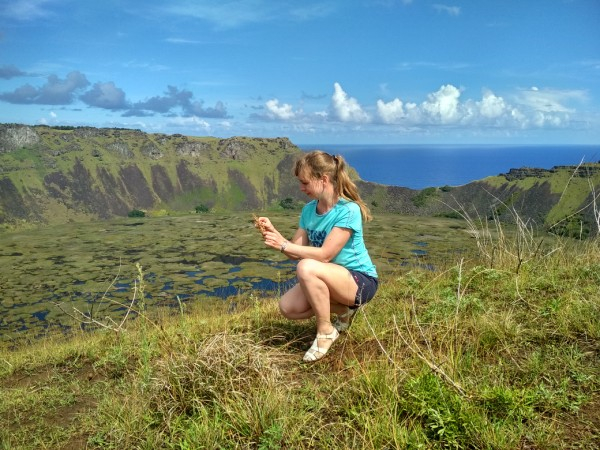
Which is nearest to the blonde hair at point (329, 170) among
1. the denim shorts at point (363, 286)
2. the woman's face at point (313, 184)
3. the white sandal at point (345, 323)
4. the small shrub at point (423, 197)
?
the woman's face at point (313, 184)

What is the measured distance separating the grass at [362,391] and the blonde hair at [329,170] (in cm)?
139

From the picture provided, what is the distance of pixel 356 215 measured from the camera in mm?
4664

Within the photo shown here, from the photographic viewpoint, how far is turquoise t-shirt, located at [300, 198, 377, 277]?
15.3 feet

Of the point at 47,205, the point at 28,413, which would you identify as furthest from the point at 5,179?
the point at 28,413

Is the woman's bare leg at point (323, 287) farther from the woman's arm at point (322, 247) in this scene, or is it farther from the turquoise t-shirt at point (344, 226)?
the turquoise t-shirt at point (344, 226)

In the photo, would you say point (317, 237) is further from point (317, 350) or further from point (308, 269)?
point (317, 350)

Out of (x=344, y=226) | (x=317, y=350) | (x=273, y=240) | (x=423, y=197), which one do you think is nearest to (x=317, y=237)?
(x=344, y=226)

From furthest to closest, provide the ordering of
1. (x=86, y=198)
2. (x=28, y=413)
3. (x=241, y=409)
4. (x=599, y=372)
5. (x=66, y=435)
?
(x=86, y=198) < (x=28, y=413) < (x=66, y=435) < (x=599, y=372) < (x=241, y=409)

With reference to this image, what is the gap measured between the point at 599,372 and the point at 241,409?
293cm

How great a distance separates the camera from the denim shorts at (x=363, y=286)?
488cm

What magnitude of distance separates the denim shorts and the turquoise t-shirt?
0.20 ft

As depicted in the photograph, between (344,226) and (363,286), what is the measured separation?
749 mm

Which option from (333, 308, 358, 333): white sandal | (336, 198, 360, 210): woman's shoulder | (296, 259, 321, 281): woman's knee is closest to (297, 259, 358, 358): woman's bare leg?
(296, 259, 321, 281): woman's knee

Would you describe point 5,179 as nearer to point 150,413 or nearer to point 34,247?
point 34,247
